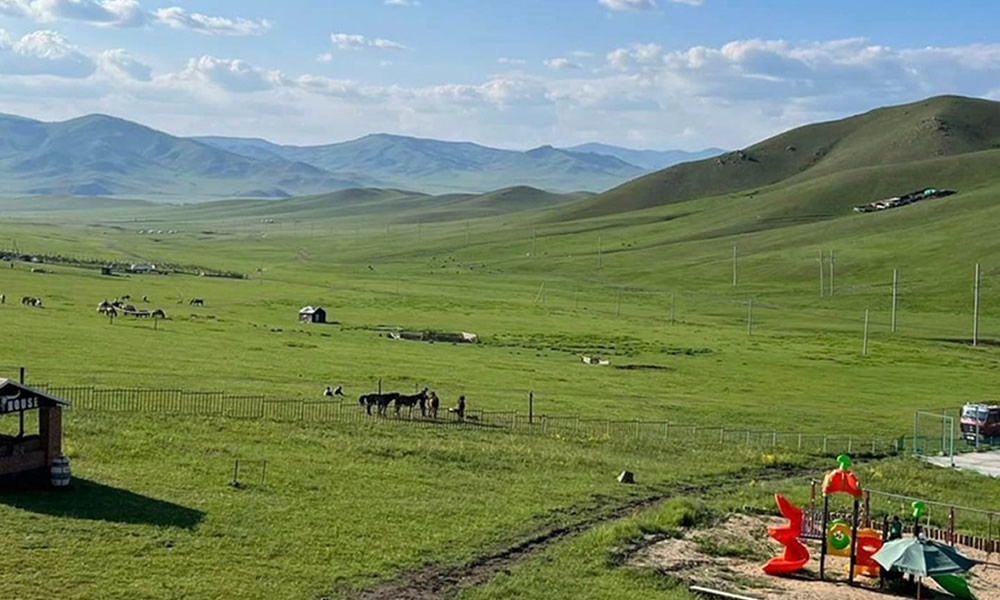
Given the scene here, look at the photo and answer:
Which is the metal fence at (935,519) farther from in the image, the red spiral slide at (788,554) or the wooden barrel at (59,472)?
the wooden barrel at (59,472)

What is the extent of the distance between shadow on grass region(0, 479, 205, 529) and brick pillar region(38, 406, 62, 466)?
3.45ft

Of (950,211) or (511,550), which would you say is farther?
(950,211)

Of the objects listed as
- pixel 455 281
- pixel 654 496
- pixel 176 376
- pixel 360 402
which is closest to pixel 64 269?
pixel 455 281

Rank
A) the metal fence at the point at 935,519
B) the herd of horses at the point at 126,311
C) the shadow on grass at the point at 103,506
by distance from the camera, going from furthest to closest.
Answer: the herd of horses at the point at 126,311
the metal fence at the point at 935,519
the shadow on grass at the point at 103,506

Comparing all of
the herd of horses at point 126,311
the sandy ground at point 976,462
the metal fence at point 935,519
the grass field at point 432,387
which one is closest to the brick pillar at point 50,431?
the grass field at point 432,387

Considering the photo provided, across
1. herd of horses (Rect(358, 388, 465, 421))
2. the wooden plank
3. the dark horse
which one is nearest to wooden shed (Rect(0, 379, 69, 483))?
the wooden plank

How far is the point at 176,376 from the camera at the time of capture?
53.9 meters

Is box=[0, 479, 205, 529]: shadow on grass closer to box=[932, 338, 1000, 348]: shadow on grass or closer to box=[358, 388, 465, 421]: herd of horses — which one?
box=[358, 388, 465, 421]: herd of horses

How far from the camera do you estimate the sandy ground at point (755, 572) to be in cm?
2683

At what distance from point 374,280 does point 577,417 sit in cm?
11554

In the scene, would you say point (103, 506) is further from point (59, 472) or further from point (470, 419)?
point (470, 419)

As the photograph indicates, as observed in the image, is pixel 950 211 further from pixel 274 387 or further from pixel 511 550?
pixel 511 550

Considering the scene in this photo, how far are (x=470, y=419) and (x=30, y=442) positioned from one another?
2174cm

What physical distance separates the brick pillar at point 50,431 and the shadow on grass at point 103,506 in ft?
3.45
